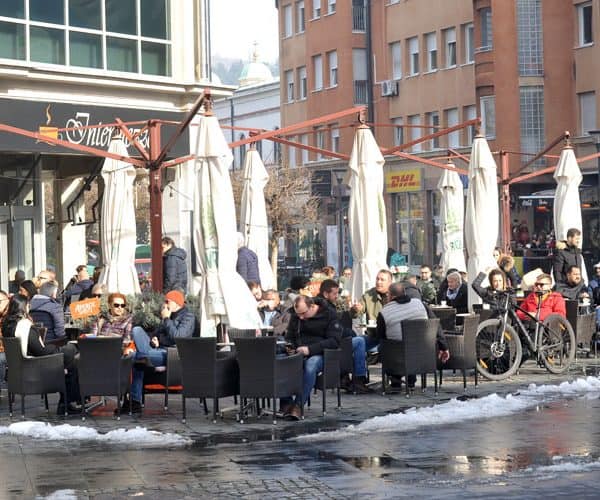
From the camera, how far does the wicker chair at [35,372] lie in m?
15.5

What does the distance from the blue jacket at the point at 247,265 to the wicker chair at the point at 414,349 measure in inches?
284

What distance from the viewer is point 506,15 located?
55656mm

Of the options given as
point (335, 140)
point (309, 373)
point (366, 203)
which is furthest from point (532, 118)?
point (309, 373)

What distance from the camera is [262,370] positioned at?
14711mm

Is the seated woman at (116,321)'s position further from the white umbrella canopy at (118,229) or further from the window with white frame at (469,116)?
the window with white frame at (469,116)

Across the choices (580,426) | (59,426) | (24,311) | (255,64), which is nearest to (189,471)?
(59,426)

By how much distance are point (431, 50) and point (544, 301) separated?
4257cm

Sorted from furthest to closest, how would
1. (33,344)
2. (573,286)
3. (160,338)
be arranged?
(573,286) < (160,338) < (33,344)

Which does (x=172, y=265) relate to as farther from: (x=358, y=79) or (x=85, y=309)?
(x=358, y=79)

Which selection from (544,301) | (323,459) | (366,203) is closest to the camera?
(323,459)

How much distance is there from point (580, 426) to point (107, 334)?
5.45 m

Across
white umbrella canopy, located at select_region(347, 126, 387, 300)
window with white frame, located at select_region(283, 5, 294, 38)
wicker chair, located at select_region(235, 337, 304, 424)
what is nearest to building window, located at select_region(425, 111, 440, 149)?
window with white frame, located at select_region(283, 5, 294, 38)

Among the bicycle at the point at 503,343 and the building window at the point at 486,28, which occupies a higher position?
the building window at the point at 486,28

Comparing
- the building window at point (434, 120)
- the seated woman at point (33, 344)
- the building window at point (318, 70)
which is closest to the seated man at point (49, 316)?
the seated woman at point (33, 344)
